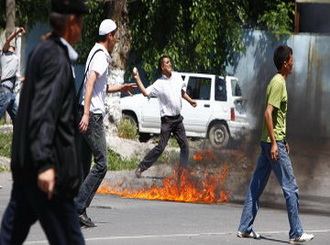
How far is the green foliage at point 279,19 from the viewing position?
26.5m

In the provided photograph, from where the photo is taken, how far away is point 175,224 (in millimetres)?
10875

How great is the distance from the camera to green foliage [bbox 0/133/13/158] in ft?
59.0

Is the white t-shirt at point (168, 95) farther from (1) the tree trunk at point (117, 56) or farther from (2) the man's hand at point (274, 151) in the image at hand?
(1) the tree trunk at point (117, 56)

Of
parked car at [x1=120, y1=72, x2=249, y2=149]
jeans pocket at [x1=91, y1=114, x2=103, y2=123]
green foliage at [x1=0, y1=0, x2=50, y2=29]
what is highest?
jeans pocket at [x1=91, y1=114, x2=103, y2=123]

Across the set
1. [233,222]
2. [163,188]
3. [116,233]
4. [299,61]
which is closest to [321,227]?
[233,222]

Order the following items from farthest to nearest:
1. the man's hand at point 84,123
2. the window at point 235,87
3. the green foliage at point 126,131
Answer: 1. the window at point 235,87
2. the green foliage at point 126,131
3. the man's hand at point 84,123

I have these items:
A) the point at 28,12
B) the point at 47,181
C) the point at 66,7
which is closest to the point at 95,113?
the point at 66,7

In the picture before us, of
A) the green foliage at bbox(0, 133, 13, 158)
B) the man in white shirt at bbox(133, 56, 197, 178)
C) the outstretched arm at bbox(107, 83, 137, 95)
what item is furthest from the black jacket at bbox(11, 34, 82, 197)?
the green foliage at bbox(0, 133, 13, 158)

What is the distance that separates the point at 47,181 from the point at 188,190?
26.5 feet

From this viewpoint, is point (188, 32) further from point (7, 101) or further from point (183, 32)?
point (7, 101)

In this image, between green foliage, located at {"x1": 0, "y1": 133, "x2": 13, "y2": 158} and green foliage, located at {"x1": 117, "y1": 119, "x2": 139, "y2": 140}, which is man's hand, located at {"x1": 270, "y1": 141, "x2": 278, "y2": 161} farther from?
green foliage, located at {"x1": 117, "y1": 119, "x2": 139, "y2": 140}

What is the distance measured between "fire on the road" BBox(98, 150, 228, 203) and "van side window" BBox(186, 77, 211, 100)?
12.3 meters

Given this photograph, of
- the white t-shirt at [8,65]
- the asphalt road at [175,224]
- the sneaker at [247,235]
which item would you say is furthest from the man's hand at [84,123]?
the white t-shirt at [8,65]

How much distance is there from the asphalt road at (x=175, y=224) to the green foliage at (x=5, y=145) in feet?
14.4
